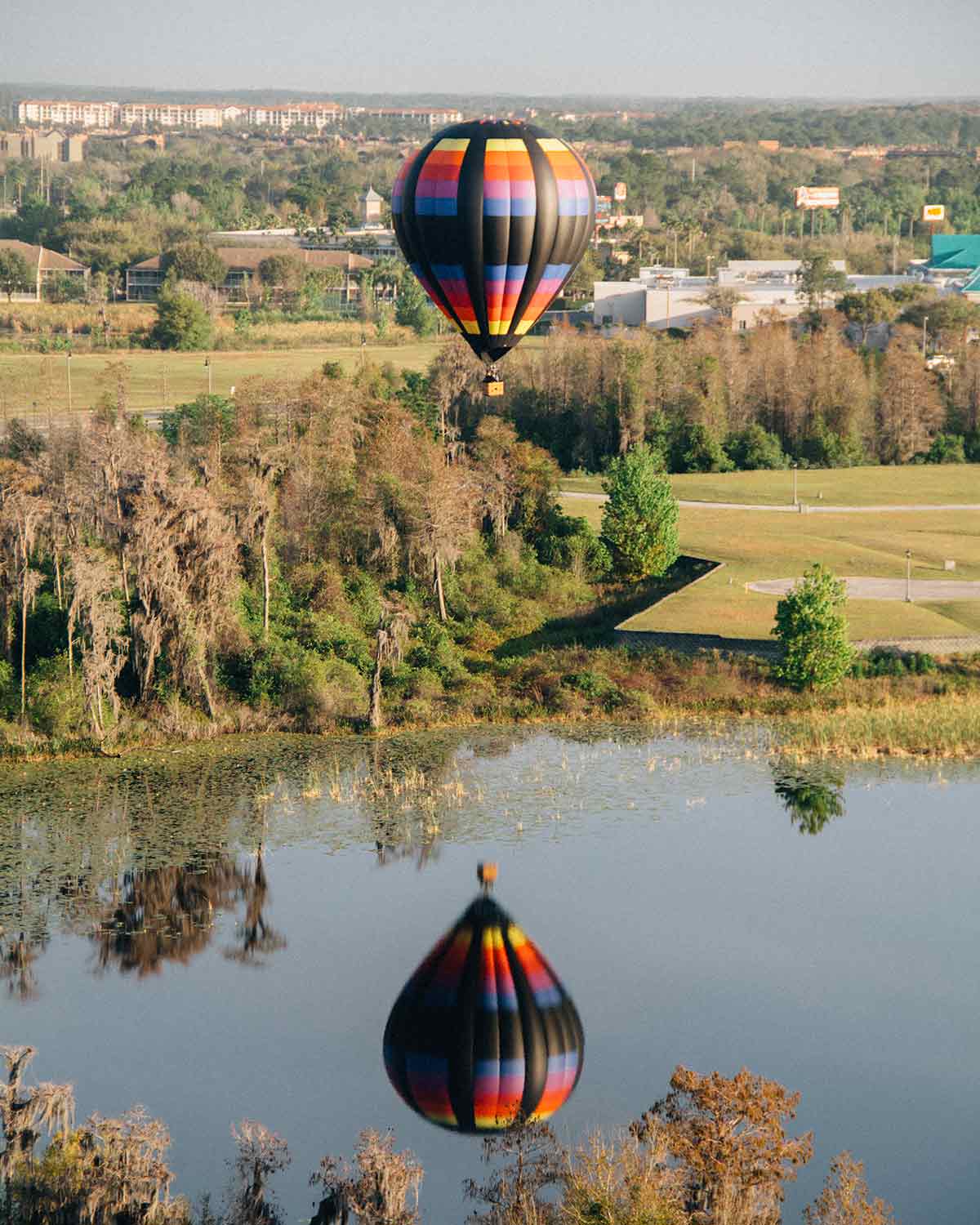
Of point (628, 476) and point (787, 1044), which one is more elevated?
point (628, 476)

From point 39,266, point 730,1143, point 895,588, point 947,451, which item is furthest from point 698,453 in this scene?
point 730,1143

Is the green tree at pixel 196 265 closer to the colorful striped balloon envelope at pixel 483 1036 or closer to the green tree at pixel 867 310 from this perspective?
the green tree at pixel 867 310

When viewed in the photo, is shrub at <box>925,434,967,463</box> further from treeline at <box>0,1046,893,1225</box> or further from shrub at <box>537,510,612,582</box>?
treeline at <box>0,1046,893,1225</box>

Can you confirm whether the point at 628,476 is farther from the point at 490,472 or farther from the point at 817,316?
the point at 817,316

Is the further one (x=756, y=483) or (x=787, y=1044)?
(x=756, y=483)

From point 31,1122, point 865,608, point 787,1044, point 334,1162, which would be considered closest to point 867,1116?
point 787,1044

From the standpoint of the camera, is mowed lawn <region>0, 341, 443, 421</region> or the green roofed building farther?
the green roofed building

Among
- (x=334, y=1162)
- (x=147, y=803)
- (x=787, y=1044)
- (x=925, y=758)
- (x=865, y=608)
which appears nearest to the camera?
(x=334, y=1162)

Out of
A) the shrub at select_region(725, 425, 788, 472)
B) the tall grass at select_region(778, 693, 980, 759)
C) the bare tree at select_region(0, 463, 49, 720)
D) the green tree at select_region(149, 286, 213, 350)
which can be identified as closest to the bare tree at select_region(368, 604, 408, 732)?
the bare tree at select_region(0, 463, 49, 720)

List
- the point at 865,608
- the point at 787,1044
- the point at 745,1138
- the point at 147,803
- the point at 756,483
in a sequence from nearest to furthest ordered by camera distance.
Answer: the point at 745,1138
the point at 787,1044
the point at 147,803
the point at 865,608
the point at 756,483
